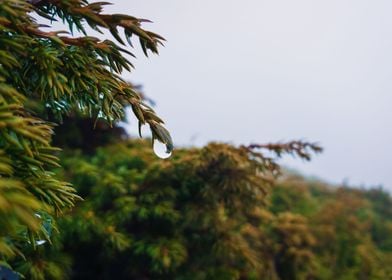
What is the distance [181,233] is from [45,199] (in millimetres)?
2708

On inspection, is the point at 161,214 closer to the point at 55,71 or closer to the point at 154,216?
the point at 154,216

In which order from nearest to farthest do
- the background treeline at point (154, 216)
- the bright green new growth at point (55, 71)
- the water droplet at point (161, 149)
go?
the bright green new growth at point (55, 71), the water droplet at point (161, 149), the background treeline at point (154, 216)

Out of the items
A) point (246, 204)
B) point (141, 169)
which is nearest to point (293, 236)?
point (246, 204)

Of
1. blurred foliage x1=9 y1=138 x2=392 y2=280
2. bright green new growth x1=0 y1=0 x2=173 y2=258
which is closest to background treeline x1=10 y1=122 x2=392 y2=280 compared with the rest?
blurred foliage x1=9 y1=138 x2=392 y2=280

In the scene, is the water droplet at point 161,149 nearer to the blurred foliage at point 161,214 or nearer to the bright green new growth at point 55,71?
the bright green new growth at point 55,71

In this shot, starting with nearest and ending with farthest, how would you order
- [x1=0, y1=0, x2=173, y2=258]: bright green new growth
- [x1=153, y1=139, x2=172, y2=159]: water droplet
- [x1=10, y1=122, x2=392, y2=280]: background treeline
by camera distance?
[x1=0, y1=0, x2=173, y2=258]: bright green new growth, [x1=153, y1=139, x2=172, y2=159]: water droplet, [x1=10, y1=122, x2=392, y2=280]: background treeline

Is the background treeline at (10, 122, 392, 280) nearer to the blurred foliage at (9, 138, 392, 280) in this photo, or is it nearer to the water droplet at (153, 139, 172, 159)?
the blurred foliage at (9, 138, 392, 280)

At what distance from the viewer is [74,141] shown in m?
5.06

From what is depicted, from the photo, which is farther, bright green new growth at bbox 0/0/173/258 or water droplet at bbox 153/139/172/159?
water droplet at bbox 153/139/172/159

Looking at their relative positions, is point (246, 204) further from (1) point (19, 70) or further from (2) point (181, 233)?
(1) point (19, 70)

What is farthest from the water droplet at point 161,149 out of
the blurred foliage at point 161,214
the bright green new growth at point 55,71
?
the blurred foliage at point 161,214

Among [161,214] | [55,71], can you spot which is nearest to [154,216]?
[161,214]

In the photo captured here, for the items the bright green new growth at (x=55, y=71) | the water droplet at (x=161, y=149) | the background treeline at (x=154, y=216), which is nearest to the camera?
the bright green new growth at (x=55, y=71)

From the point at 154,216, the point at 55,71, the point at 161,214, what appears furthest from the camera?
the point at 154,216
